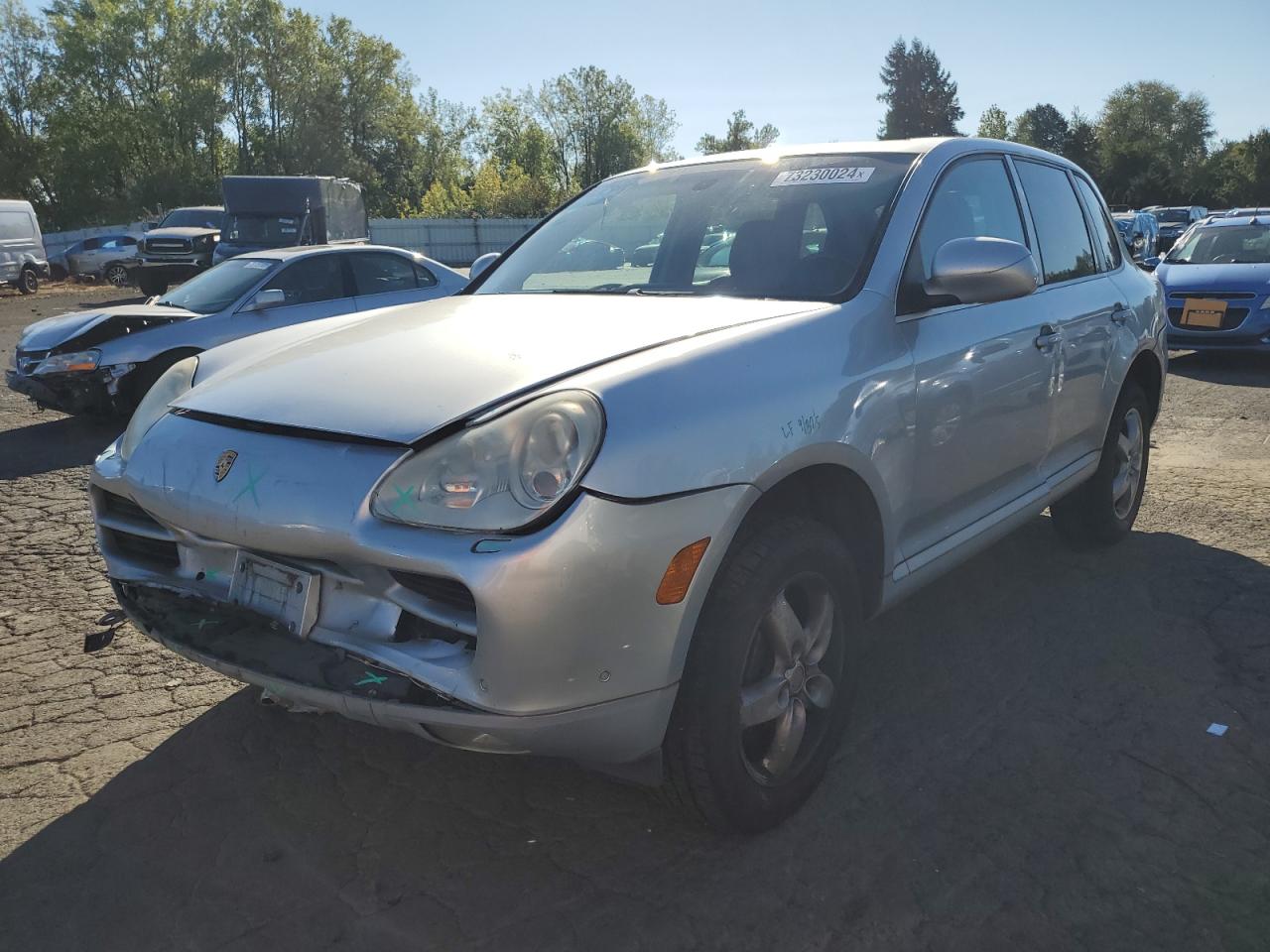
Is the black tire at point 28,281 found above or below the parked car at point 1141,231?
below

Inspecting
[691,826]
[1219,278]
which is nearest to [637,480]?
[691,826]

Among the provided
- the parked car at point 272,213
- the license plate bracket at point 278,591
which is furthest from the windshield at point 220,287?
the parked car at point 272,213

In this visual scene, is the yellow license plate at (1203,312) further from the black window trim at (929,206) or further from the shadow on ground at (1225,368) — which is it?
the black window trim at (929,206)

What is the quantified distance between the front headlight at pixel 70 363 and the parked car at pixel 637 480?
5.24 m

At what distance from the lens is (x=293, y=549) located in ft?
6.93

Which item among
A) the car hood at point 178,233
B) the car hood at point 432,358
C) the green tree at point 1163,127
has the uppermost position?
the green tree at point 1163,127

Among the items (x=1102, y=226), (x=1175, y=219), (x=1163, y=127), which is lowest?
(x=1175, y=219)

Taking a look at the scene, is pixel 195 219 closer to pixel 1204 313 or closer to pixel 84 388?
pixel 84 388

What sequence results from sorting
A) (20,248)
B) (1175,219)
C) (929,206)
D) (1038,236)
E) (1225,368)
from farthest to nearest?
(1175,219)
(20,248)
(1225,368)
(1038,236)
(929,206)

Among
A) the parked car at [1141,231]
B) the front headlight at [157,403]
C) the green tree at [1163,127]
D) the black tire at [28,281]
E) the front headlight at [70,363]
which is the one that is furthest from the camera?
the green tree at [1163,127]

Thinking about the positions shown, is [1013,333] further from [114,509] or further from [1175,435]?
[1175,435]

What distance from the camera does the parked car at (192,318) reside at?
7516 millimetres

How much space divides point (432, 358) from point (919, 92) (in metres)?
98.1

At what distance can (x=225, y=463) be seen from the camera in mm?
2281
